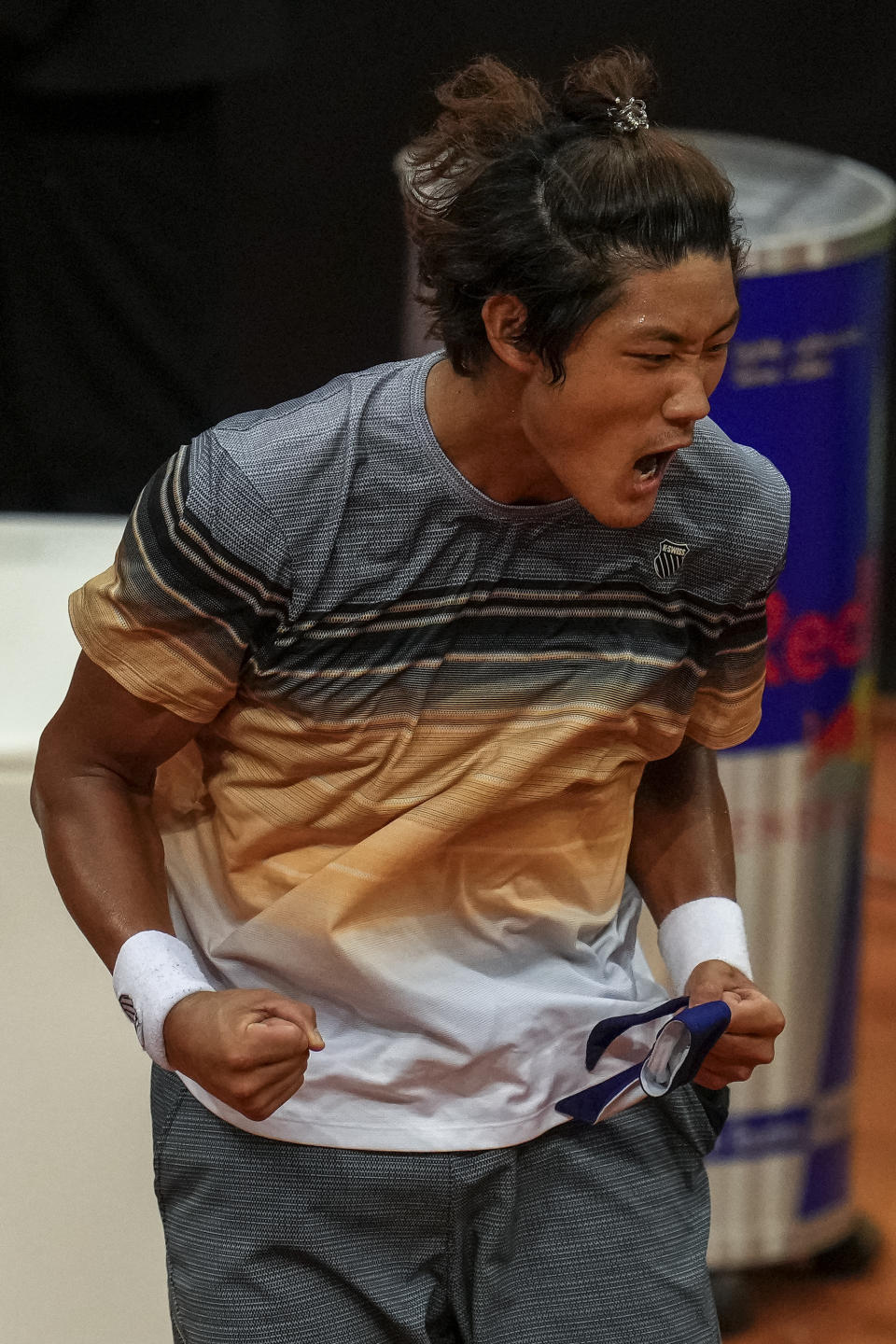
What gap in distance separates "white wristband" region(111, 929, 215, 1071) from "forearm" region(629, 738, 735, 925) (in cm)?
35

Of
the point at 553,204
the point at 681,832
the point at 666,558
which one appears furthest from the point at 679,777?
the point at 553,204

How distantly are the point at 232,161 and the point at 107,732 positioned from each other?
86.8 inches

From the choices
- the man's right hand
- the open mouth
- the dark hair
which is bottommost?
the man's right hand

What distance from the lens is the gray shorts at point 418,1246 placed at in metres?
1.21

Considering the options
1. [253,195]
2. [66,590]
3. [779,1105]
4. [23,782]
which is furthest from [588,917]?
[253,195]

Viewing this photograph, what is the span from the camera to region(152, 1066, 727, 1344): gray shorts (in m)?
1.21

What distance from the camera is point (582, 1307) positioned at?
122 cm

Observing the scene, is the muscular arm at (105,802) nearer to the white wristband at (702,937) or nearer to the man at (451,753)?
the man at (451,753)

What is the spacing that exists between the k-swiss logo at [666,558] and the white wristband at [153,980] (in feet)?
1.23

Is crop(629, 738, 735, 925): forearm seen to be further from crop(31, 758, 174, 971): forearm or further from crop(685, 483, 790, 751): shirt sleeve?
crop(31, 758, 174, 971): forearm

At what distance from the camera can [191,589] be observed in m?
1.13

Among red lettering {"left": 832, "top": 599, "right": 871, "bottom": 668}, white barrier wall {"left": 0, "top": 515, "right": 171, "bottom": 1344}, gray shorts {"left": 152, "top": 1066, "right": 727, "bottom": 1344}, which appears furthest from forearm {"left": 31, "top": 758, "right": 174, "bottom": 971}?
red lettering {"left": 832, "top": 599, "right": 871, "bottom": 668}

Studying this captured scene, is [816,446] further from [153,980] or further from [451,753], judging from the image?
[153,980]

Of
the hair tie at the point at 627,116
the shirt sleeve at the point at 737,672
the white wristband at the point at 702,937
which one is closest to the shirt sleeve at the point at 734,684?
the shirt sleeve at the point at 737,672
